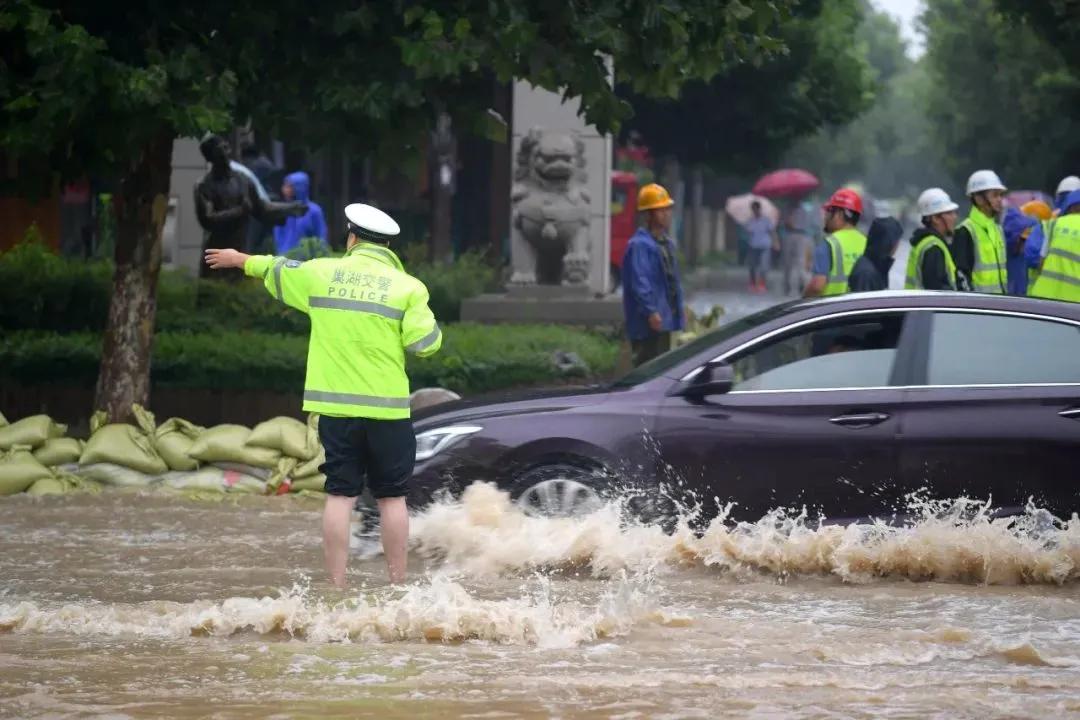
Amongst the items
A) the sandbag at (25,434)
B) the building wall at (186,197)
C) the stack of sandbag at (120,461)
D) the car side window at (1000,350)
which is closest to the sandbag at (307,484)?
the stack of sandbag at (120,461)

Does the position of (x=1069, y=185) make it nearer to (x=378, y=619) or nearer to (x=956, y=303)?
(x=956, y=303)

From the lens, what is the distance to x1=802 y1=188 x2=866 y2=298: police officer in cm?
1362

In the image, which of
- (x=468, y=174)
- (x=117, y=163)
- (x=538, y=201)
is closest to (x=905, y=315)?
(x=117, y=163)

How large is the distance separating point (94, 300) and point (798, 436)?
8649mm

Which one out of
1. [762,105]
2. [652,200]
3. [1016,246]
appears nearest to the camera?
[652,200]

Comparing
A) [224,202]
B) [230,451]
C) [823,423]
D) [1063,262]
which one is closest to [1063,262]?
[1063,262]

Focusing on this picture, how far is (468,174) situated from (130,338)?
19547mm

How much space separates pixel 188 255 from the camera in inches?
973

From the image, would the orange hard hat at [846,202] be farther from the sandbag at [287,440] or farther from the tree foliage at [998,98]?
the tree foliage at [998,98]

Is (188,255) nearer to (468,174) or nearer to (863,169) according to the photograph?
(468,174)

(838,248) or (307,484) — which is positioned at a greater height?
(838,248)

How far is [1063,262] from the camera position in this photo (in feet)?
45.8

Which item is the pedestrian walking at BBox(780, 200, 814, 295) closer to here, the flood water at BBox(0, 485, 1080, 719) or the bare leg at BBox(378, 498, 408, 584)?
the flood water at BBox(0, 485, 1080, 719)

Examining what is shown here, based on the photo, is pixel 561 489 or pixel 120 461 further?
pixel 120 461
